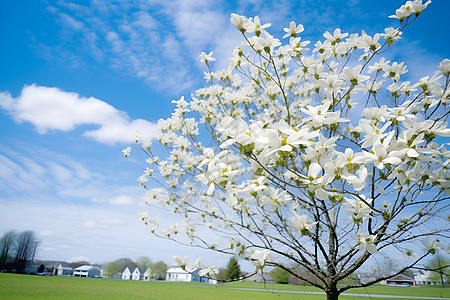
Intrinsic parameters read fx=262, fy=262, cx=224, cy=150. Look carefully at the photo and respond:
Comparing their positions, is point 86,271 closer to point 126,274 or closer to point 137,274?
point 126,274

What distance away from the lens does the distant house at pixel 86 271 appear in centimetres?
5512

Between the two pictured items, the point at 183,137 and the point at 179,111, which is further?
the point at 183,137

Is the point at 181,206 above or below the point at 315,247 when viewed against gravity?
above

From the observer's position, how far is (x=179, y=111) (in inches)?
129

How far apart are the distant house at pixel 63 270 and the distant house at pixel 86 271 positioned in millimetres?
2703

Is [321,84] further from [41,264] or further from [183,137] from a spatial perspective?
[41,264]

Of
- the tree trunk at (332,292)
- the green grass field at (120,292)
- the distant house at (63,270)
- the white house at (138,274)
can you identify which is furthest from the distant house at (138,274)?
the tree trunk at (332,292)

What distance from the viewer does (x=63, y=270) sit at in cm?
5822

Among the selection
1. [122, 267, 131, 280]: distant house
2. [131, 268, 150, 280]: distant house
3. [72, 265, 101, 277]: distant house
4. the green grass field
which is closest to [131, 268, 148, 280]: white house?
[131, 268, 150, 280]: distant house

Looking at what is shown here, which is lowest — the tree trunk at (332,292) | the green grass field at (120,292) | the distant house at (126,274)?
the distant house at (126,274)

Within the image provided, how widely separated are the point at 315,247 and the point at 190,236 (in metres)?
1.46

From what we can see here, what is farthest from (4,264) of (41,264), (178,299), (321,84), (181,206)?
(321,84)

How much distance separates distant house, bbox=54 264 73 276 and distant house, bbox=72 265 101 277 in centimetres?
270

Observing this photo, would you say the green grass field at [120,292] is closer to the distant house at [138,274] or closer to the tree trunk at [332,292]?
the tree trunk at [332,292]
